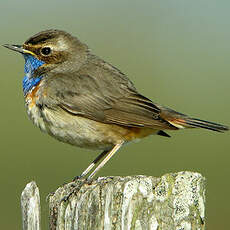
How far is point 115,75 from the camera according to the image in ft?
27.1

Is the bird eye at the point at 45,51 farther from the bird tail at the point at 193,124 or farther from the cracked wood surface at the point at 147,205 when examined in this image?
the cracked wood surface at the point at 147,205

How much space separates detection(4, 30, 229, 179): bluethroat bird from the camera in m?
7.73

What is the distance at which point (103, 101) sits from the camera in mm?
7977

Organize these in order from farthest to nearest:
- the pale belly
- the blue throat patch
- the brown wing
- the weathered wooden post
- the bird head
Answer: the bird head, the blue throat patch, the brown wing, the pale belly, the weathered wooden post

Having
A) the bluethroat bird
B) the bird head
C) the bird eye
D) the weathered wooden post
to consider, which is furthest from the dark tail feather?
the weathered wooden post

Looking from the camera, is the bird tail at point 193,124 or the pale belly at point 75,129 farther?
the bird tail at point 193,124

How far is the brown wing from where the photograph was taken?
7.79 m

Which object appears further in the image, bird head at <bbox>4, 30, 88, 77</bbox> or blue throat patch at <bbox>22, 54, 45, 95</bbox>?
bird head at <bbox>4, 30, 88, 77</bbox>

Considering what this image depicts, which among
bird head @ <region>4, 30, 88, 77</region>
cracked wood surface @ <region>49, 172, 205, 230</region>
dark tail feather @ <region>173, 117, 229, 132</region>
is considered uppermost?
bird head @ <region>4, 30, 88, 77</region>

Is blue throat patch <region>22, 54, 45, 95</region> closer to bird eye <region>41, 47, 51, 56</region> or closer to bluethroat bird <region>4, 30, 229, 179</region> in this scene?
bluethroat bird <region>4, 30, 229, 179</region>

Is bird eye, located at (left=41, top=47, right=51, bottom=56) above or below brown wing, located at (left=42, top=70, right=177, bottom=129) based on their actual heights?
above

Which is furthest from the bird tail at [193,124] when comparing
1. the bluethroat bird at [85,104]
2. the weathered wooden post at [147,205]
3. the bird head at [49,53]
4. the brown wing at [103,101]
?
the weathered wooden post at [147,205]

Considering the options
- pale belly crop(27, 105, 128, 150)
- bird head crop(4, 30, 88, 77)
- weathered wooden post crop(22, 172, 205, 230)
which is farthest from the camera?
bird head crop(4, 30, 88, 77)

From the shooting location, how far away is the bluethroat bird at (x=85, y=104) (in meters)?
7.73
